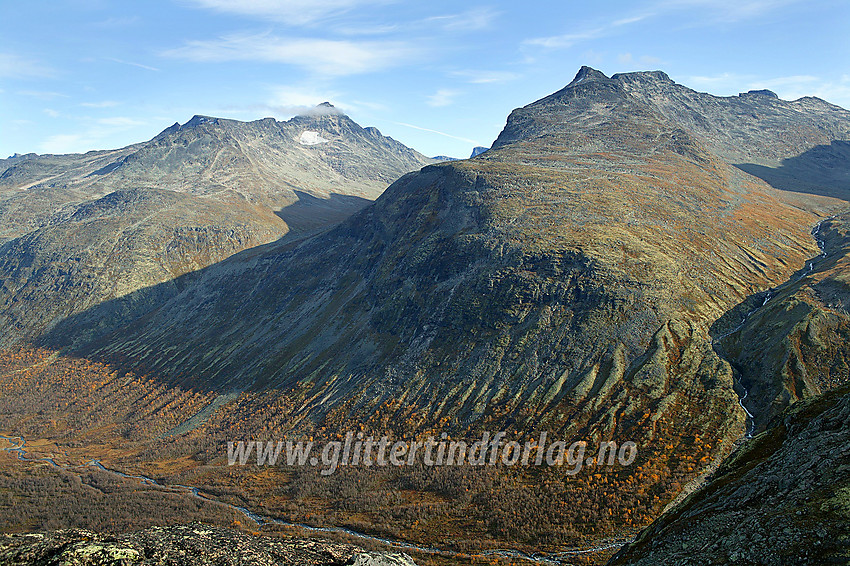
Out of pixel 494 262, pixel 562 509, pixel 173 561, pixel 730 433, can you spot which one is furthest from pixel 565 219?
pixel 173 561

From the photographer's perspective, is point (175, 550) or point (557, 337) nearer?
point (175, 550)

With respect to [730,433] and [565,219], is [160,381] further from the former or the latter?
[730,433]

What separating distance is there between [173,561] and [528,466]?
70.6 meters

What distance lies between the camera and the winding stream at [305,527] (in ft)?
210

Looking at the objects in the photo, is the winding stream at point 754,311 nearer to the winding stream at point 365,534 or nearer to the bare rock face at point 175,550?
the winding stream at point 365,534

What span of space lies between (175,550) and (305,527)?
66103 mm

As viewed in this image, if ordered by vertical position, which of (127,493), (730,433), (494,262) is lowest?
(127,493)

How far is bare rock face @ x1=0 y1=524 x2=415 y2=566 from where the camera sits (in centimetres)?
2295

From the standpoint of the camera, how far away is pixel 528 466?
3364 inches

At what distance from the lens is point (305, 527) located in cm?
8531

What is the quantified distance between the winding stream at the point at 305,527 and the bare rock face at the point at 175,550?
43.0 metres

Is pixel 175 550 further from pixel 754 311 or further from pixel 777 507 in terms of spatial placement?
pixel 754 311

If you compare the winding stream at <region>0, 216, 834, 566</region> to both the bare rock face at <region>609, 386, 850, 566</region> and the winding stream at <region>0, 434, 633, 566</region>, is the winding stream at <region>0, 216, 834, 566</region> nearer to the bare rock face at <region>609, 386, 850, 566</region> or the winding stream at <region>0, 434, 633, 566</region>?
the winding stream at <region>0, 434, 633, 566</region>

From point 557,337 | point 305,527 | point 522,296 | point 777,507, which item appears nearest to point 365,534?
point 305,527
